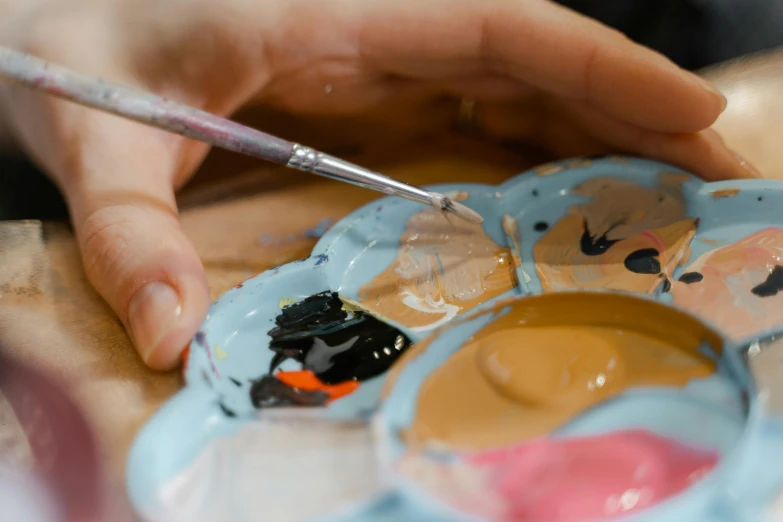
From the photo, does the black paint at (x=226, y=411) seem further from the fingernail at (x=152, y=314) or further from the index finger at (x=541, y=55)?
the index finger at (x=541, y=55)

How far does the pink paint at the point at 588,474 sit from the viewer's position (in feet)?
0.95

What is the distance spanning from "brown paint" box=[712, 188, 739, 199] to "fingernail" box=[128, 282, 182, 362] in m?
0.37

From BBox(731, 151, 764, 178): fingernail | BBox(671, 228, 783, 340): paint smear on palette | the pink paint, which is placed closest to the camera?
the pink paint

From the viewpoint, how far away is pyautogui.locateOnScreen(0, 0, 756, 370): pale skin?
18.0 inches

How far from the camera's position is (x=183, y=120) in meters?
0.40

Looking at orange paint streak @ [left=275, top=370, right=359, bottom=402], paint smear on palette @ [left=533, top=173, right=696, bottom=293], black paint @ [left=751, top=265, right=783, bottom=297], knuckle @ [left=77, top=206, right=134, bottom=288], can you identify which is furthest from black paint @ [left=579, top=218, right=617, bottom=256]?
knuckle @ [left=77, top=206, right=134, bottom=288]

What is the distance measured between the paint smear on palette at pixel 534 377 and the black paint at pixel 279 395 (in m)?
0.06

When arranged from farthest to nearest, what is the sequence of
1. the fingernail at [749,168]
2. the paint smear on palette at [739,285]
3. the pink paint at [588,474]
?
the fingernail at [749,168] → the paint smear on palette at [739,285] → the pink paint at [588,474]

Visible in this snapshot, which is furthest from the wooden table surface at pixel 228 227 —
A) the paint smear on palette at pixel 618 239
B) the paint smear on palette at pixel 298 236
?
the paint smear on palette at pixel 618 239

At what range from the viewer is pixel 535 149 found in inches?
25.2

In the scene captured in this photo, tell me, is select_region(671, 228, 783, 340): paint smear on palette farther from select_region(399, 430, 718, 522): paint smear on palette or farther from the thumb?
the thumb

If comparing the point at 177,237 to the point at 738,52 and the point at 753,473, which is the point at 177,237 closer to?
the point at 753,473

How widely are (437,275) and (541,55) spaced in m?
0.20

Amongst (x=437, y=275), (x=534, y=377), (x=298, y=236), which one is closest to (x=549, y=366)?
(x=534, y=377)
